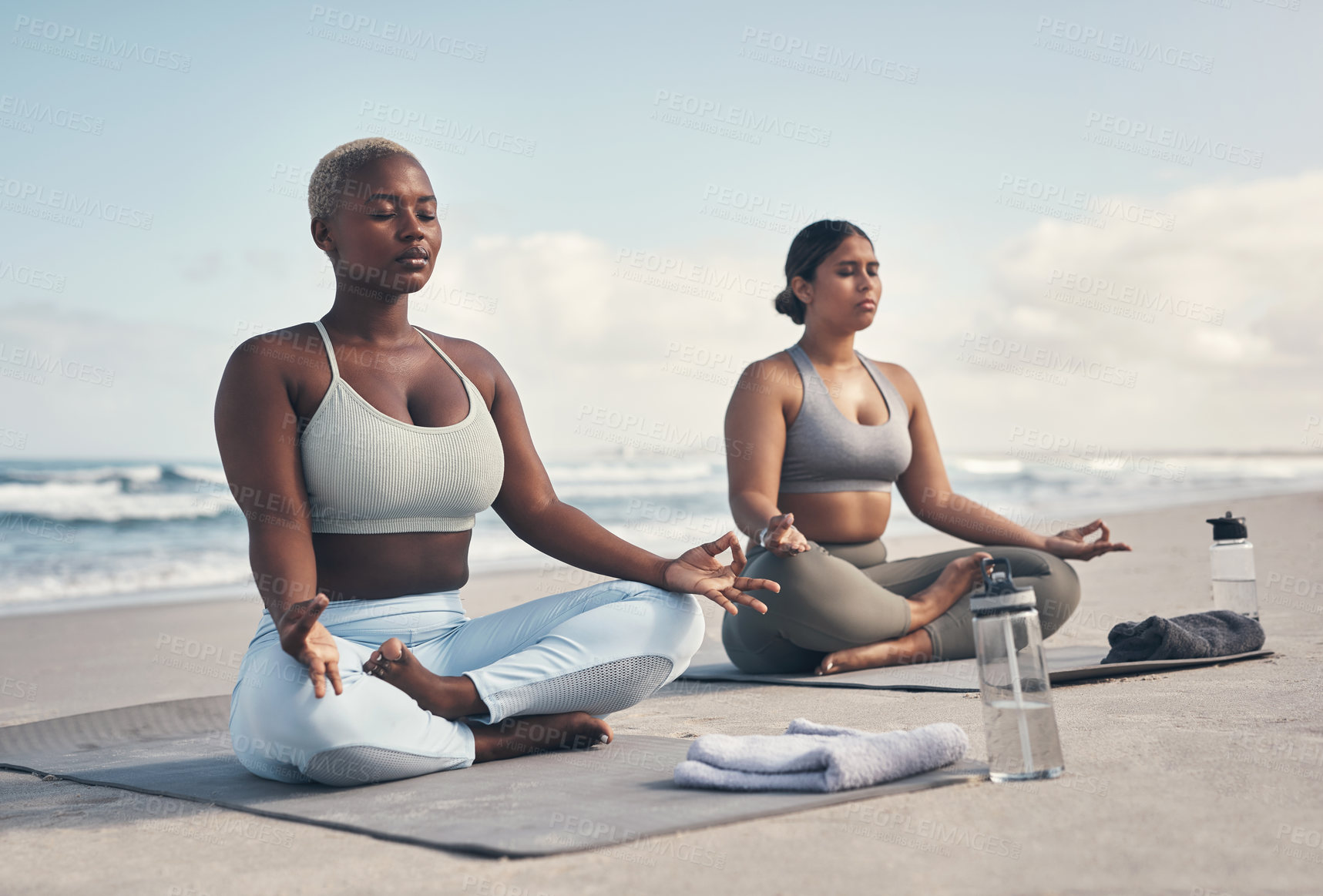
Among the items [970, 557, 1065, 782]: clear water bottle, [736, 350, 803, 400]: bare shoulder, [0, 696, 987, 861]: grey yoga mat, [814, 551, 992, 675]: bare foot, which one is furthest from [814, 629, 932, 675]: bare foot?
[970, 557, 1065, 782]: clear water bottle

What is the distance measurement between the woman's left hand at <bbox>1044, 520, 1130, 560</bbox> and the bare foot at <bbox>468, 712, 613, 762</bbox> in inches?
90.9

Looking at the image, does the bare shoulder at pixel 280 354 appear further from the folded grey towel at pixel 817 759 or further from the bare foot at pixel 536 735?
the folded grey towel at pixel 817 759

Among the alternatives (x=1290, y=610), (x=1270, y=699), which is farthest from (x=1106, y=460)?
(x=1270, y=699)

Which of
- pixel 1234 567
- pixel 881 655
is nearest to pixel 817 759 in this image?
pixel 881 655

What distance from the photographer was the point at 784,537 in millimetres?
3428

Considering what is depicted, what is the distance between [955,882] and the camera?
177 cm

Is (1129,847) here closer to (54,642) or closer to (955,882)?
(955,882)

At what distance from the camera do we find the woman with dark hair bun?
4324mm

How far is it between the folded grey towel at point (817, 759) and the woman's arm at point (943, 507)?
2.37m

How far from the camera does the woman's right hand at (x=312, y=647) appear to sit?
2457 millimetres

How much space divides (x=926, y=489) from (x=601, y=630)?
2.46 metres

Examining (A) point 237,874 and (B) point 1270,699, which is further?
(B) point 1270,699

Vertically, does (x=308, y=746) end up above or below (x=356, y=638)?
below

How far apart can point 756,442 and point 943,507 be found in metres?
0.99
